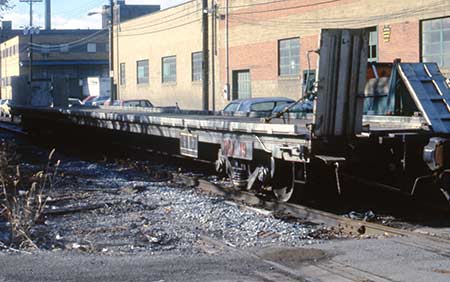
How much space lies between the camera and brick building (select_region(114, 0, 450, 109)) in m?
30.8

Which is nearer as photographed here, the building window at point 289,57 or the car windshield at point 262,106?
the car windshield at point 262,106

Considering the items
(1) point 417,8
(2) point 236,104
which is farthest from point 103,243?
(1) point 417,8

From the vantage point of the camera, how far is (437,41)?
3005 centimetres

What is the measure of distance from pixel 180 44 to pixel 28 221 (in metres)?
43.5

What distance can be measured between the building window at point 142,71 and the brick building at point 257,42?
3.4 inches

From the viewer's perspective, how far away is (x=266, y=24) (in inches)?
1633

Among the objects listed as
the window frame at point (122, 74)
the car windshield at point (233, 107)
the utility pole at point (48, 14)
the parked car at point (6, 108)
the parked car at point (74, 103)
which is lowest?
the parked car at point (6, 108)

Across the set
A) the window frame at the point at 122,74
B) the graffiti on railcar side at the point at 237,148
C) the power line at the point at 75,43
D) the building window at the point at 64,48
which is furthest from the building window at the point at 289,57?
the building window at the point at 64,48

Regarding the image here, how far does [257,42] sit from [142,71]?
20098 millimetres

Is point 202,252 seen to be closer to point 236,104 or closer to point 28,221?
point 28,221

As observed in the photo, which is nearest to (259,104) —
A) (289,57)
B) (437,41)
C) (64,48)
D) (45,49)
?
(437,41)

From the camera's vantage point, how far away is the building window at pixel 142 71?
196 feet

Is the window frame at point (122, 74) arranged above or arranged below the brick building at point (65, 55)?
below

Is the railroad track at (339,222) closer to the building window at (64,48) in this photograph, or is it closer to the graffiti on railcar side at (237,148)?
the graffiti on railcar side at (237,148)
